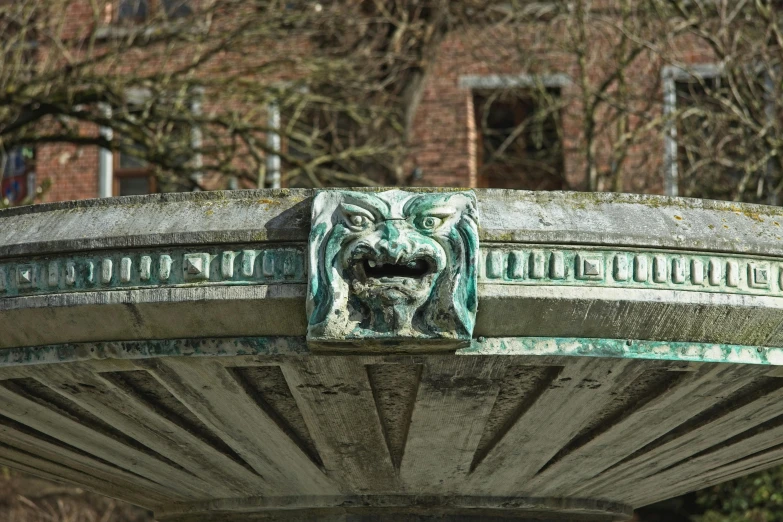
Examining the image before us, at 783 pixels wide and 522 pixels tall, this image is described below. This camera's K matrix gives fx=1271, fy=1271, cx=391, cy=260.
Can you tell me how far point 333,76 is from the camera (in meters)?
13.2

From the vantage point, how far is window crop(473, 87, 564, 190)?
1455cm

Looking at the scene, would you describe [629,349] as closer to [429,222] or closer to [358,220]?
[429,222]

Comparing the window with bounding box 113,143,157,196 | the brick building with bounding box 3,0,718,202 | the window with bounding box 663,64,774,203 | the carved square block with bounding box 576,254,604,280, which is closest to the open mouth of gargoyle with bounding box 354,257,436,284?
the carved square block with bounding box 576,254,604,280

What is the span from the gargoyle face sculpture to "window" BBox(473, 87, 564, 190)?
34.9 feet

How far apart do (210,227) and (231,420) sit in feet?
2.82

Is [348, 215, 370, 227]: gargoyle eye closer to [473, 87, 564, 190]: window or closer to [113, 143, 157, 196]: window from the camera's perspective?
[473, 87, 564, 190]: window

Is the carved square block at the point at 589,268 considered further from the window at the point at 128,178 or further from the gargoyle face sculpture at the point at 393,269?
the window at the point at 128,178

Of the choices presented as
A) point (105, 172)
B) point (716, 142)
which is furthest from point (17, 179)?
point (716, 142)

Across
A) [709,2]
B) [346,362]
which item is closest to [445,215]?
[346,362]

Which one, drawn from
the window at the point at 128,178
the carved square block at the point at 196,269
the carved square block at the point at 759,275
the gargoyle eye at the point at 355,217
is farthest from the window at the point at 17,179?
the carved square block at the point at 759,275

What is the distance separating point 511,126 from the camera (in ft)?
55.4

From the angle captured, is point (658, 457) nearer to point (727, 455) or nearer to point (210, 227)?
point (727, 455)

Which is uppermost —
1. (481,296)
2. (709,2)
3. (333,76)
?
(709,2)

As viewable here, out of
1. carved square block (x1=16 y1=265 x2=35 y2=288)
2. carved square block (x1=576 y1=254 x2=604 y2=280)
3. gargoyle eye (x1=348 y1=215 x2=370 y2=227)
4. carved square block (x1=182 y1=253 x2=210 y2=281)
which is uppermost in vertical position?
gargoyle eye (x1=348 y1=215 x2=370 y2=227)
